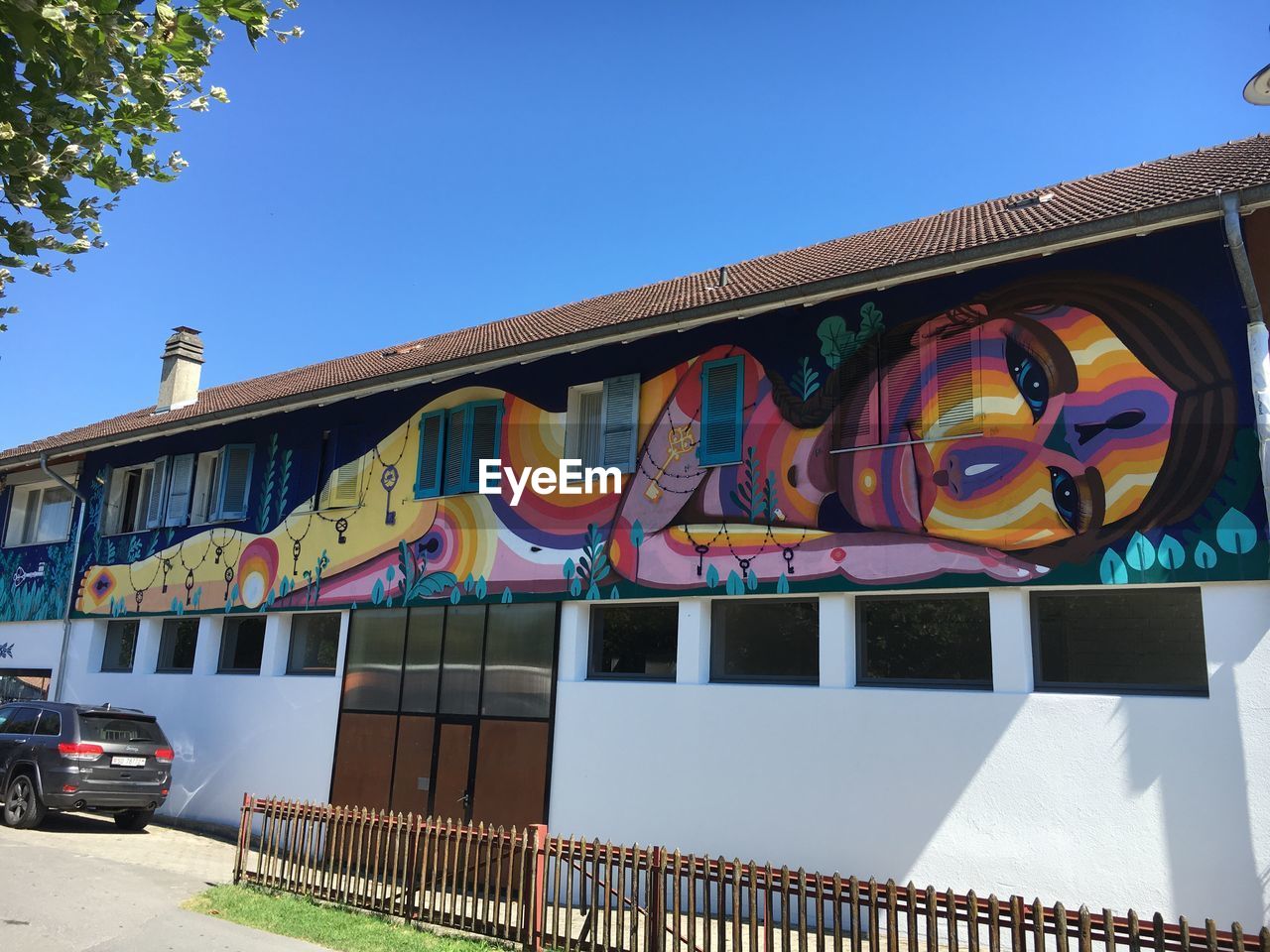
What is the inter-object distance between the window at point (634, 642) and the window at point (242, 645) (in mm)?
6389

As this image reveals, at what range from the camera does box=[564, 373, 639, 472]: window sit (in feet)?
38.1

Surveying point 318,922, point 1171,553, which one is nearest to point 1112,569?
point 1171,553

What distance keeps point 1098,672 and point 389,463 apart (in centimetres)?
939

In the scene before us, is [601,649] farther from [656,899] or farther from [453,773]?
[656,899]

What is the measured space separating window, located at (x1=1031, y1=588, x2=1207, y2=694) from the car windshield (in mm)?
11544

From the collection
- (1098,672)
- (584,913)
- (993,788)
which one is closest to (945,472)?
(1098,672)

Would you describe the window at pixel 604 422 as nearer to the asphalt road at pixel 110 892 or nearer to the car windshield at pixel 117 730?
the asphalt road at pixel 110 892

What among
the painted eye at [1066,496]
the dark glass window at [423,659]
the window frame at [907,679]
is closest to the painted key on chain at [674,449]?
the window frame at [907,679]

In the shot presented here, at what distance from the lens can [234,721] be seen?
1495 cm

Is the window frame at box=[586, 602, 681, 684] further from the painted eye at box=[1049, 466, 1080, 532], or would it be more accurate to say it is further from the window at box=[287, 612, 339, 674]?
the window at box=[287, 612, 339, 674]

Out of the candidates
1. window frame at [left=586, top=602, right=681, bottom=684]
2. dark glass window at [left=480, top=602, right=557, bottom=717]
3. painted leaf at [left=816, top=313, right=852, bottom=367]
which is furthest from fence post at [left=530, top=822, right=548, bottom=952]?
painted leaf at [left=816, top=313, right=852, bottom=367]

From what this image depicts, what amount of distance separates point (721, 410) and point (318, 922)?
20.5ft

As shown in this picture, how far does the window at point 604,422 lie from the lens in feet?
38.1

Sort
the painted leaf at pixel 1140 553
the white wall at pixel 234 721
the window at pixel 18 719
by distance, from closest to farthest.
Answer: the painted leaf at pixel 1140 553, the window at pixel 18 719, the white wall at pixel 234 721
